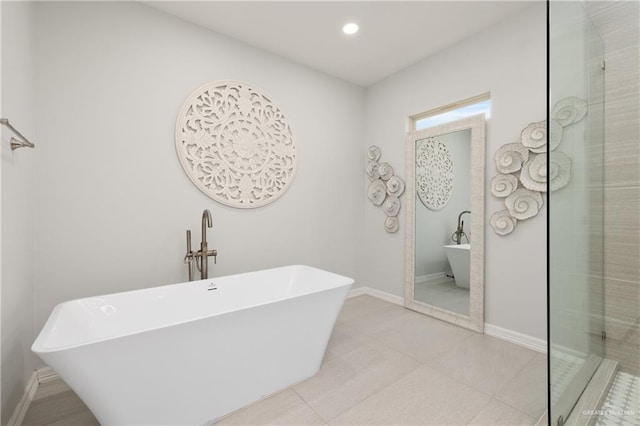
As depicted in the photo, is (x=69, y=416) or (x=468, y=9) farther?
(x=468, y=9)

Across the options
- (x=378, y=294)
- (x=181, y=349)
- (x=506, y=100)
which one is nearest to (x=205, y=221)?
(x=181, y=349)

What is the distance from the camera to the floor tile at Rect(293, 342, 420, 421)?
5.11ft

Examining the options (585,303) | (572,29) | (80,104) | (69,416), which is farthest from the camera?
(80,104)

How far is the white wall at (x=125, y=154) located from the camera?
1.82 metres

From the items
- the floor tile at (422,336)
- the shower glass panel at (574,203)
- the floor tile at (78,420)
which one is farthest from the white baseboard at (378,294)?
the floor tile at (78,420)

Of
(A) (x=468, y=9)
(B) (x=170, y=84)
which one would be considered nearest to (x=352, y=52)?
(A) (x=468, y=9)

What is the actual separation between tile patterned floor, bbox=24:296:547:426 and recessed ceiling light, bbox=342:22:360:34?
107 inches

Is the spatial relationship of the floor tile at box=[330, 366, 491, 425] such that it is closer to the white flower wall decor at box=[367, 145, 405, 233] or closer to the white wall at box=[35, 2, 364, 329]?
the white wall at box=[35, 2, 364, 329]

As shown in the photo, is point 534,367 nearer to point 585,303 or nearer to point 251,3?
point 585,303

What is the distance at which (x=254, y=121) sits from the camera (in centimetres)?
263

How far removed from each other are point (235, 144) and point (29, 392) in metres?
2.13

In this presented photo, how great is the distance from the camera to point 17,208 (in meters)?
1.49

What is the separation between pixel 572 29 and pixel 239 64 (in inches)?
95.2

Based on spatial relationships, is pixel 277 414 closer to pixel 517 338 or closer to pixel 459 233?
pixel 517 338
